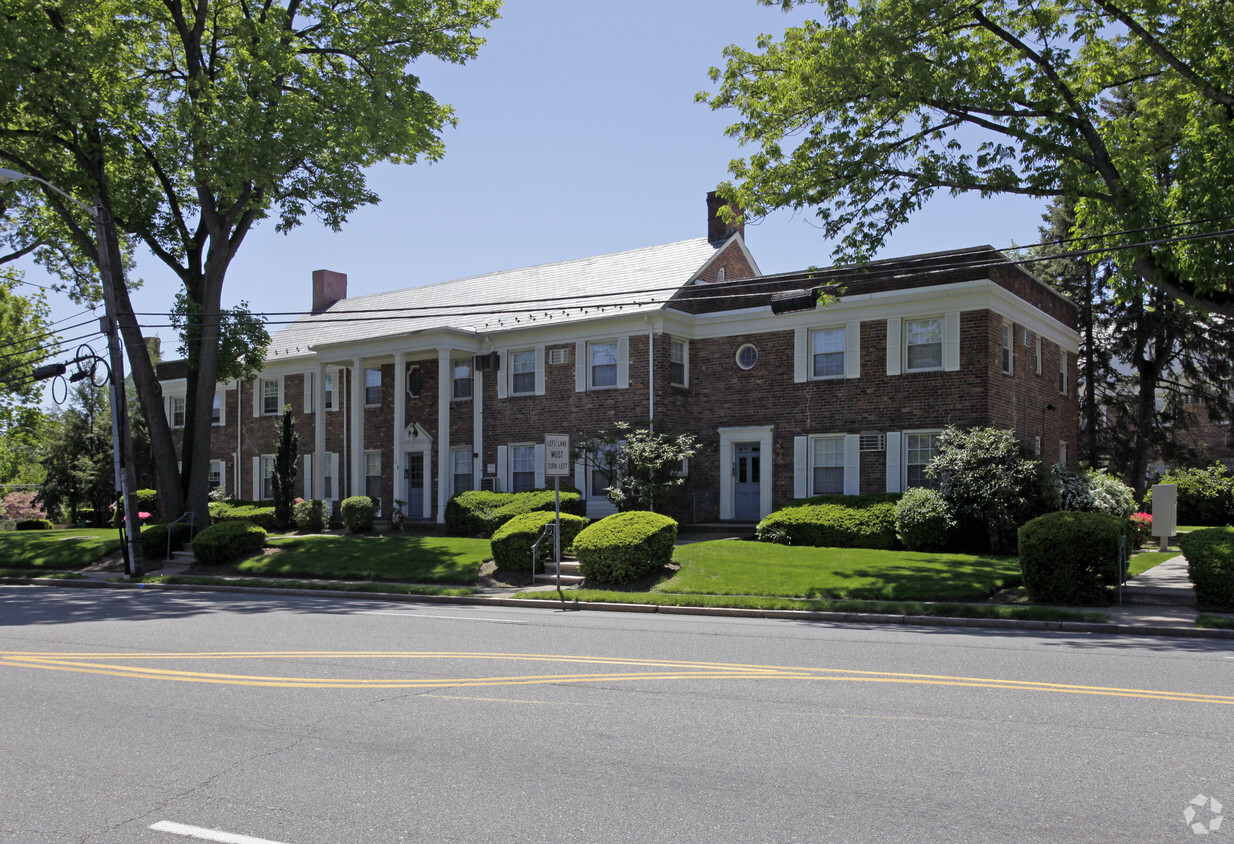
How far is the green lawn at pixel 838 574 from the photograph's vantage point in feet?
50.2

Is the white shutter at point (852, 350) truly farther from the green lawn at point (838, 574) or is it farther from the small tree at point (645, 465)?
the green lawn at point (838, 574)

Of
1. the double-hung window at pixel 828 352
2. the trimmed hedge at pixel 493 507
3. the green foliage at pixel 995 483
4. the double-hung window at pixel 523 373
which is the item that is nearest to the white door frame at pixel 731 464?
the double-hung window at pixel 828 352

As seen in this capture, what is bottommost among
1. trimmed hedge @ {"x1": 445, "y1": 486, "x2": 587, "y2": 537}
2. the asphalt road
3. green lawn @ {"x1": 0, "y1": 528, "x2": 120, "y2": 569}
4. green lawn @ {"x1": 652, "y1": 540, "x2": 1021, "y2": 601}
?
green lawn @ {"x1": 0, "y1": 528, "x2": 120, "y2": 569}

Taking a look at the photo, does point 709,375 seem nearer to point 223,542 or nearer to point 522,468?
point 522,468

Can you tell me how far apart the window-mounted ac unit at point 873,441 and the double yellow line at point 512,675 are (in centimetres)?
1519

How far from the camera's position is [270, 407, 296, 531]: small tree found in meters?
30.8

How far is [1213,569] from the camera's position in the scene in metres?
13.4

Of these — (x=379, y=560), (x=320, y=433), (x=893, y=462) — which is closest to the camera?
(x=379, y=560)

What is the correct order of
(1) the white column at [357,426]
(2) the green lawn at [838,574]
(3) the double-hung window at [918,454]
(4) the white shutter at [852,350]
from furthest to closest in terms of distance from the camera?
(1) the white column at [357,426], (4) the white shutter at [852,350], (3) the double-hung window at [918,454], (2) the green lawn at [838,574]

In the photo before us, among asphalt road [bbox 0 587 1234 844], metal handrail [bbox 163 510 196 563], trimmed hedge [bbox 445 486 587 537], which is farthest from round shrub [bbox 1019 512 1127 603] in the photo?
metal handrail [bbox 163 510 196 563]

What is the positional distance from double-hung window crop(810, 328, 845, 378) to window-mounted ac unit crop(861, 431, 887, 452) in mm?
1665

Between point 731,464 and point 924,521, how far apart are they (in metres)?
6.83

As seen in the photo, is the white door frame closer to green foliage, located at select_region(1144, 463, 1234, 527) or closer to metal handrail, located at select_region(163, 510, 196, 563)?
metal handrail, located at select_region(163, 510, 196, 563)

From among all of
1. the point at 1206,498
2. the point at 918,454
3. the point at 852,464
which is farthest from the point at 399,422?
the point at 1206,498
